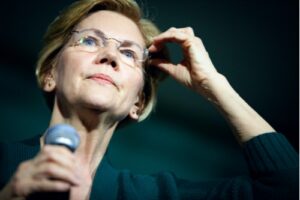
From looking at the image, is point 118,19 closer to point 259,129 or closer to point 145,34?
point 145,34

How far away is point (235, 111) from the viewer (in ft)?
3.75

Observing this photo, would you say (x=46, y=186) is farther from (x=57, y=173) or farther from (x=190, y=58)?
(x=190, y=58)

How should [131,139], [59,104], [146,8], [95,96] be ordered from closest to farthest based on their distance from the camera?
[95,96] → [59,104] → [146,8] → [131,139]

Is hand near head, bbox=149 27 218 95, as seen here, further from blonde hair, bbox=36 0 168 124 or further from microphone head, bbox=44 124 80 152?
microphone head, bbox=44 124 80 152

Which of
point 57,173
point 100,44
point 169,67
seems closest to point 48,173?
point 57,173

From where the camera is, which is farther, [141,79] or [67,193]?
[141,79]

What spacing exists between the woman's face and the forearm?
0.84 ft

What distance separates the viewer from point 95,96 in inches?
42.9

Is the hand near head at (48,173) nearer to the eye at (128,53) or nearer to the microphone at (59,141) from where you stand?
the microphone at (59,141)

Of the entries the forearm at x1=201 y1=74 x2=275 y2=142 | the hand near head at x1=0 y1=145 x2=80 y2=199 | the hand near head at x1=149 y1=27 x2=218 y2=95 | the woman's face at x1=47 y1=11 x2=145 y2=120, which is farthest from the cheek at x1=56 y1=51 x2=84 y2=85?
the hand near head at x1=0 y1=145 x2=80 y2=199

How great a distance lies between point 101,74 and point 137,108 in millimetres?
351

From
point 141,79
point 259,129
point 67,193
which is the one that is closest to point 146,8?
point 141,79

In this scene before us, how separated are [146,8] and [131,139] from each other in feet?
2.97

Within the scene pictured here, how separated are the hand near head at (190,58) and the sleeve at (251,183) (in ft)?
0.91
